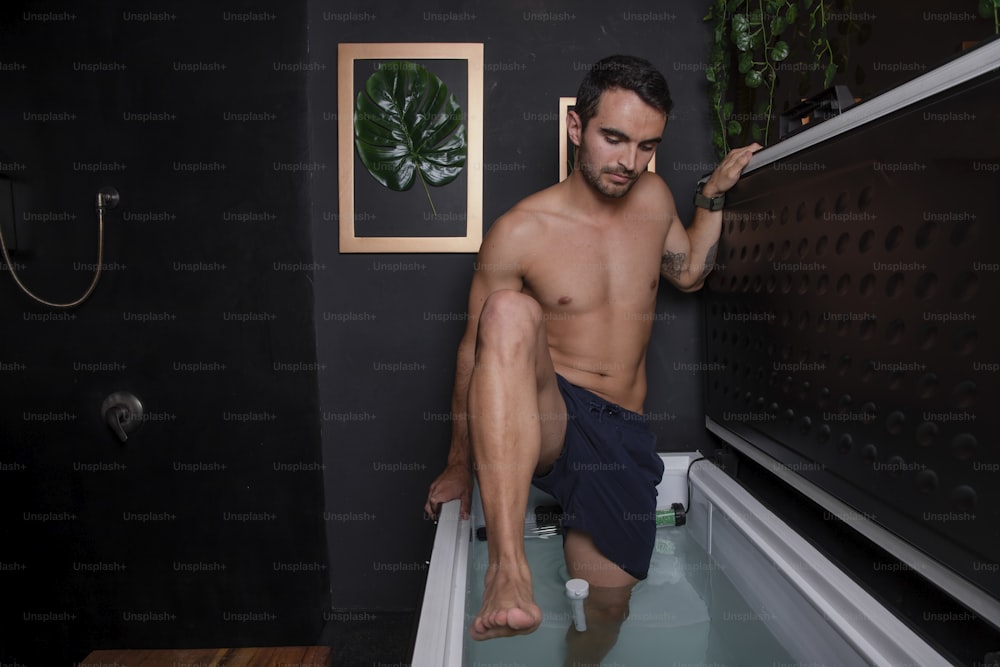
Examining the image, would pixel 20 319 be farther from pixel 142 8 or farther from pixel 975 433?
pixel 975 433

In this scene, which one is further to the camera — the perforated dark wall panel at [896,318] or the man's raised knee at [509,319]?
the man's raised knee at [509,319]

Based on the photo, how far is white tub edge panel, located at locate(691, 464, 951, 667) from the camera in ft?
2.73

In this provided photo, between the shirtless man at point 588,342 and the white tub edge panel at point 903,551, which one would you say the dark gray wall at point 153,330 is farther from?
the white tub edge panel at point 903,551

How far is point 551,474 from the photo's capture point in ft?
4.67

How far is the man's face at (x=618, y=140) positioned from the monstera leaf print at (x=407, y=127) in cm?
56

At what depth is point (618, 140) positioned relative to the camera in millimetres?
1445

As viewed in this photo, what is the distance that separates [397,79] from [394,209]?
0.39 m

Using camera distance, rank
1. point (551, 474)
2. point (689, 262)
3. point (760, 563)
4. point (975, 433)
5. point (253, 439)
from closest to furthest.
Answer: point (975, 433)
point (760, 563)
point (551, 474)
point (689, 262)
point (253, 439)

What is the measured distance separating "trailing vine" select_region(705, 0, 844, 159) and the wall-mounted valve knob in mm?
1845

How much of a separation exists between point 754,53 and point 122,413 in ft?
6.54

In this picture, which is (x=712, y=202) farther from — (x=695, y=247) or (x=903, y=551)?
(x=903, y=551)

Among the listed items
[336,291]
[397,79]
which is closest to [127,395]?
[336,291]

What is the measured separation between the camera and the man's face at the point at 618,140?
4.64ft

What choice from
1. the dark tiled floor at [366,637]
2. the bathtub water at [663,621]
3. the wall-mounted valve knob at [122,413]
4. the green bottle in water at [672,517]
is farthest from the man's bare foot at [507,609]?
the wall-mounted valve knob at [122,413]
